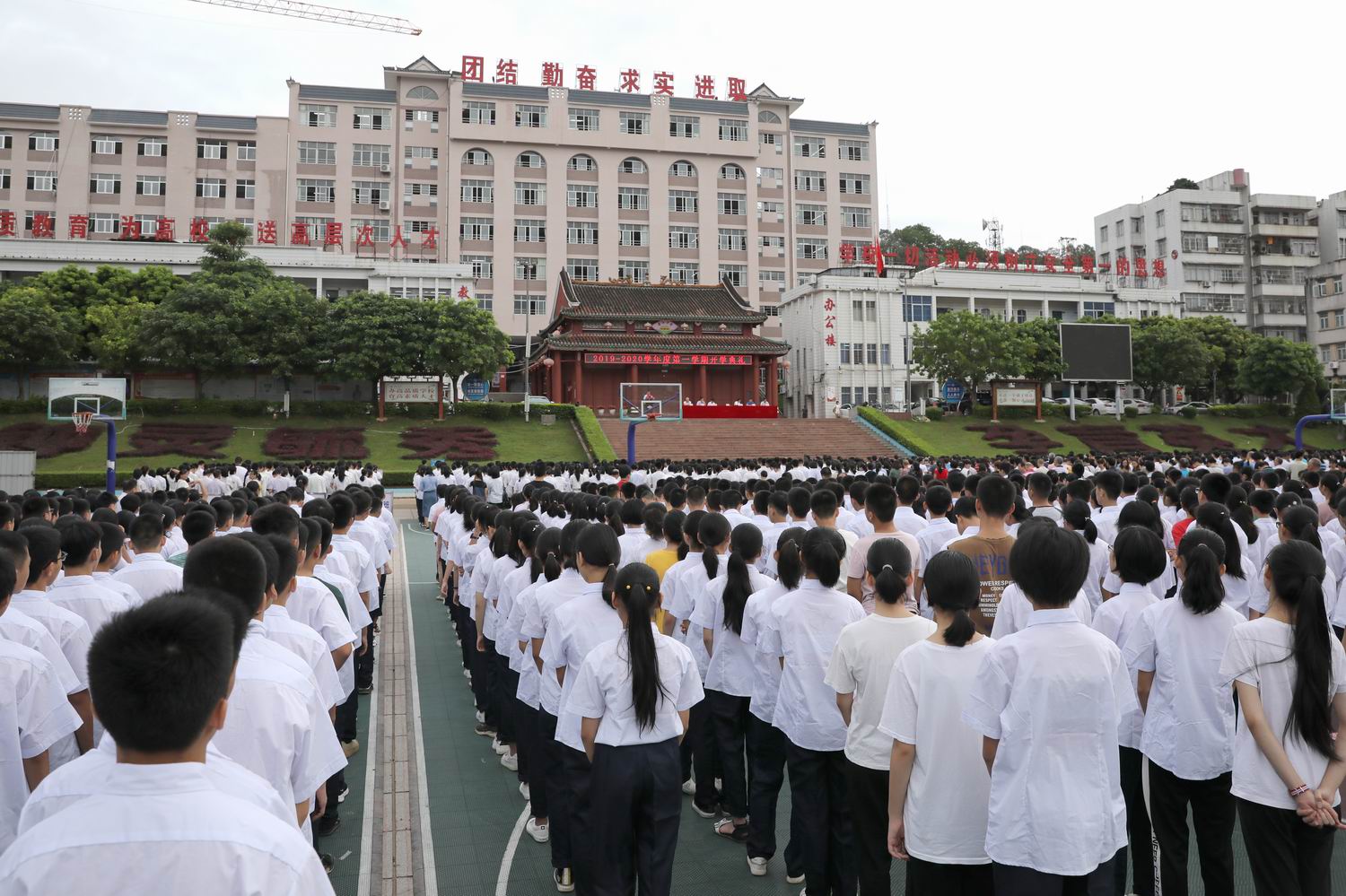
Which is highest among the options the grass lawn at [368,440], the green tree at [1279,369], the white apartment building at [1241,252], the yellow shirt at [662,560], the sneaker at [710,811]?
the white apartment building at [1241,252]

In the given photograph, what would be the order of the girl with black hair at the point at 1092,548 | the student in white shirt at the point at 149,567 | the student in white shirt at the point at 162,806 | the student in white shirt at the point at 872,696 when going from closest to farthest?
the student in white shirt at the point at 162,806 < the student in white shirt at the point at 872,696 < the student in white shirt at the point at 149,567 < the girl with black hair at the point at 1092,548

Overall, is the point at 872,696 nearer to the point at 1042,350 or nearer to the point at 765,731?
the point at 765,731

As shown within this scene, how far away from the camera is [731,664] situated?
4.94 meters

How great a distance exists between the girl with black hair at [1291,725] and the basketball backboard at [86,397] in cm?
2418

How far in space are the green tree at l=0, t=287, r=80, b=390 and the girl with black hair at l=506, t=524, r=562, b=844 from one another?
111 ft

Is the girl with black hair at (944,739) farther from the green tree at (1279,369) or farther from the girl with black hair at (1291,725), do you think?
the green tree at (1279,369)

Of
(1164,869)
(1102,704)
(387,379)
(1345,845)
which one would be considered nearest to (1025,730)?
(1102,704)

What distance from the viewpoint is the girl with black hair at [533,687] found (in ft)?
16.0

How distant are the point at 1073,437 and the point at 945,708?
37.0 metres

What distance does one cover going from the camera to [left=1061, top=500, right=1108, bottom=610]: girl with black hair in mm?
6133

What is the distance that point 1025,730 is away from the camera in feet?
9.50

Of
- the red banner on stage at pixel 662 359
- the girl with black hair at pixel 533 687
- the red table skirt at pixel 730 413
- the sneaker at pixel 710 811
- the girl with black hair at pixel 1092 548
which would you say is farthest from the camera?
the red banner on stage at pixel 662 359

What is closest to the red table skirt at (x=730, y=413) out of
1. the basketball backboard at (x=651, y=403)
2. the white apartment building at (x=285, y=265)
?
the basketball backboard at (x=651, y=403)

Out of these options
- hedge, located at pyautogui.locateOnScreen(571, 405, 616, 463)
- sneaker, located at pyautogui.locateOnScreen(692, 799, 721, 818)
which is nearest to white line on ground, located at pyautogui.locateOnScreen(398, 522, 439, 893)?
sneaker, located at pyautogui.locateOnScreen(692, 799, 721, 818)
